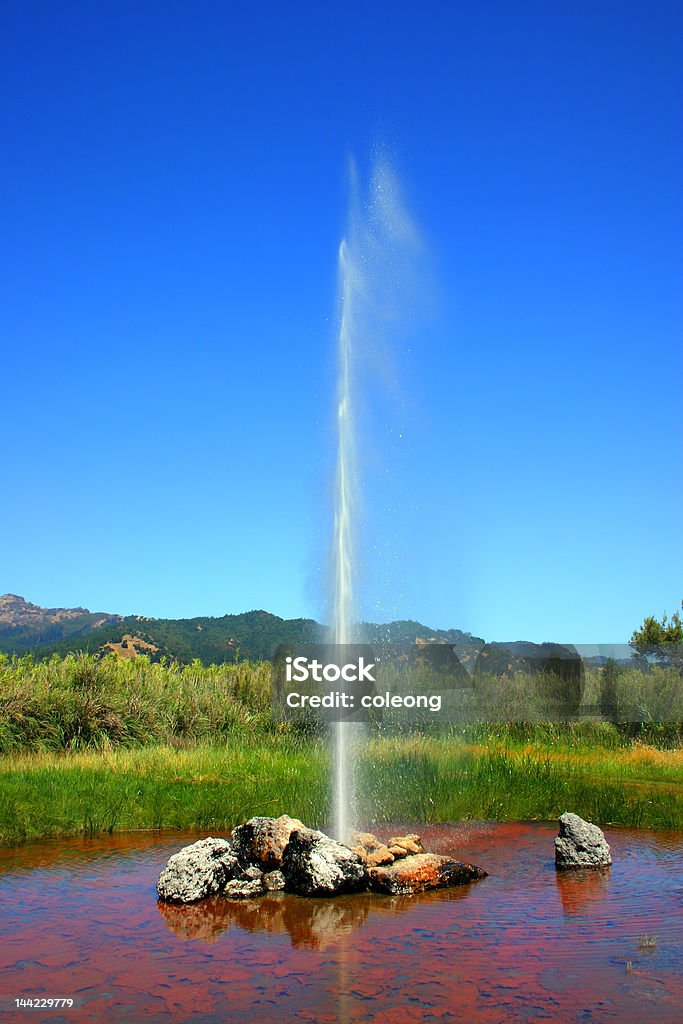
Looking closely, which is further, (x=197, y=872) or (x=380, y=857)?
(x=380, y=857)

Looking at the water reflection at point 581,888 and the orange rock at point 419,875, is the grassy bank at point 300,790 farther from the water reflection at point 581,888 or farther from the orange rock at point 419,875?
the orange rock at point 419,875

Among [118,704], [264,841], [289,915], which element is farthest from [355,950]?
[118,704]

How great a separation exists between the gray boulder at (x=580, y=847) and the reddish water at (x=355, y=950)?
249mm

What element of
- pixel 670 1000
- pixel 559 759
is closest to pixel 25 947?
pixel 670 1000

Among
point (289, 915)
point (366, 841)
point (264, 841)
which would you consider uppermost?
point (264, 841)

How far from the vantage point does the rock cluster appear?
10.3 meters

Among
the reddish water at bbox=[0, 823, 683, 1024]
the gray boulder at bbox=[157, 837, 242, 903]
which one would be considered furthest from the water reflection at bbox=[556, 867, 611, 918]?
the gray boulder at bbox=[157, 837, 242, 903]

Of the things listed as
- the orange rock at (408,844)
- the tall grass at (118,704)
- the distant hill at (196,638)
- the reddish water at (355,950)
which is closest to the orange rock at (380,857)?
the orange rock at (408,844)

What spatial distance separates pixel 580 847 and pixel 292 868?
3.65m

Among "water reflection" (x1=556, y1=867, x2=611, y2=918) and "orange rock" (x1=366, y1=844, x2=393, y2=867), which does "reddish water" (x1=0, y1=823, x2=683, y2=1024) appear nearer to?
"water reflection" (x1=556, y1=867, x2=611, y2=918)

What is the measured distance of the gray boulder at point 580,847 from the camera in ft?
37.6

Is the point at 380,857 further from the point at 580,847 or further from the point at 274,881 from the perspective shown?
the point at 580,847

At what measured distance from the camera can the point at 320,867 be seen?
10.2 meters

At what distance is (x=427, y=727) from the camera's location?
27297 millimetres
